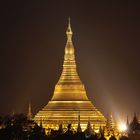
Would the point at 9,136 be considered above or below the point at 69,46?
below

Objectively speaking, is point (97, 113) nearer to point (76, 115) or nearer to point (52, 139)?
point (76, 115)

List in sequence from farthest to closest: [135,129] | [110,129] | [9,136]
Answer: [110,129]
[135,129]
[9,136]

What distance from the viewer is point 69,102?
12562 cm

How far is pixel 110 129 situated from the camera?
388 feet

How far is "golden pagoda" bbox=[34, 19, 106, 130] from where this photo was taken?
408 ft

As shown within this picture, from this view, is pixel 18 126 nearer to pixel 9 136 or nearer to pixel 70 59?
pixel 9 136

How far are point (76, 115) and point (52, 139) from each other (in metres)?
27.8

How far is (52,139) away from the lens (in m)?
96.9

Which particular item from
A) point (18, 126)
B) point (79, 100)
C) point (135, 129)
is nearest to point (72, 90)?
point (79, 100)

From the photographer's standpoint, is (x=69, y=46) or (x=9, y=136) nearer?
(x=9, y=136)

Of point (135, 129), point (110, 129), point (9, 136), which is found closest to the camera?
point (9, 136)

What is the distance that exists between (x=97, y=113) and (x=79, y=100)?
151 centimetres

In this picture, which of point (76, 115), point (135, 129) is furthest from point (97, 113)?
point (135, 129)

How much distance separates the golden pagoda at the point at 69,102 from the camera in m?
124
